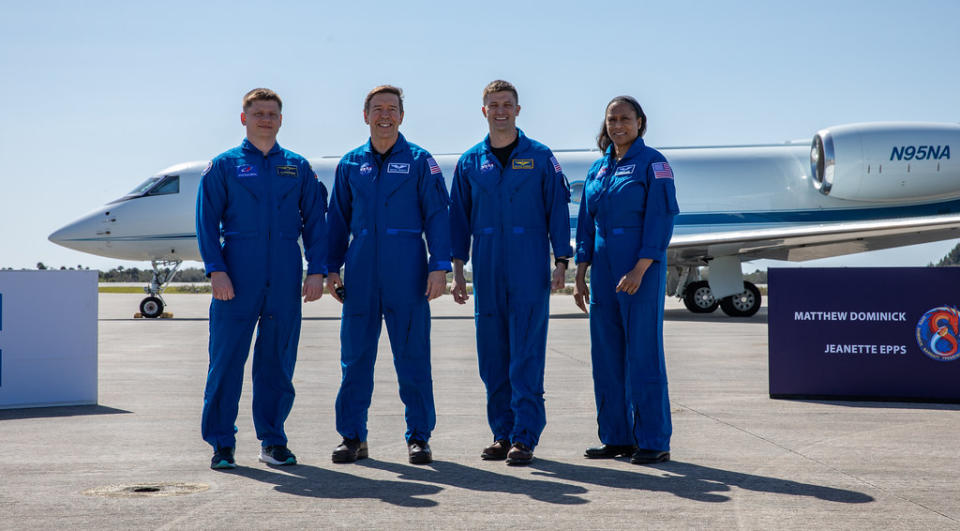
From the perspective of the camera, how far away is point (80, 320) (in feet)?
22.7

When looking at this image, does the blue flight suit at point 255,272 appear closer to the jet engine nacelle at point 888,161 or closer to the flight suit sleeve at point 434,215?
the flight suit sleeve at point 434,215

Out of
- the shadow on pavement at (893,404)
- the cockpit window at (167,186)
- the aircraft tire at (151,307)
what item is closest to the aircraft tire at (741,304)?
the shadow on pavement at (893,404)

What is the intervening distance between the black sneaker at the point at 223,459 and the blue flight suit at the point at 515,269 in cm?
141

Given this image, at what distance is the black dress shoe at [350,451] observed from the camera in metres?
4.67

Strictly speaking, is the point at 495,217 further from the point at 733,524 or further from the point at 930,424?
the point at 930,424

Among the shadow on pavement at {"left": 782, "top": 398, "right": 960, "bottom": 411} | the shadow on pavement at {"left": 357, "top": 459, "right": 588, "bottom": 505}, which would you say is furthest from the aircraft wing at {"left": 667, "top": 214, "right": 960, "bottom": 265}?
the shadow on pavement at {"left": 357, "top": 459, "right": 588, "bottom": 505}

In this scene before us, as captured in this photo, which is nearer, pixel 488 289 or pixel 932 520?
pixel 932 520

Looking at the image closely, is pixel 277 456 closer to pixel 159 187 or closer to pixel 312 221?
pixel 312 221

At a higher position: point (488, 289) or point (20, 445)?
point (488, 289)

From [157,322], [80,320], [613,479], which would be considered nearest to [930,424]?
[613,479]

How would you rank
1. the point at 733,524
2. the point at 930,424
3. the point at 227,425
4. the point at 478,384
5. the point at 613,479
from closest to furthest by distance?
the point at 733,524, the point at 613,479, the point at 227,425, the point at 930,424, the point at 478,384

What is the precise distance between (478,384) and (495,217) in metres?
3.50

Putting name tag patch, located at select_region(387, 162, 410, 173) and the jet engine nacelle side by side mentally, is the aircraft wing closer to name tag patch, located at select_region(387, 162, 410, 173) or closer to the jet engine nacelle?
the jet engine nacelle

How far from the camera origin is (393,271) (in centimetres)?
478
